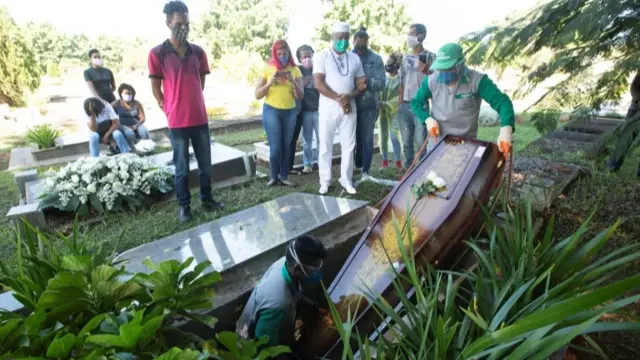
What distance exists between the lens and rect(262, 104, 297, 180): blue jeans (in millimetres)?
3984

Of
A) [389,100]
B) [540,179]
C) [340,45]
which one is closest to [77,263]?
[340,45]

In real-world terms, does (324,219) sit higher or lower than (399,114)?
lower

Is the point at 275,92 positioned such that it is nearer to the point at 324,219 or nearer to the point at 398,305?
the point at 324,219

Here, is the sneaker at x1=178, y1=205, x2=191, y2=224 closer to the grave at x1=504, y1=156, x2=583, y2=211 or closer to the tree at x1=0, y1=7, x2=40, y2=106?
the grave at x1=504, y1=156, x2=583, y2=211

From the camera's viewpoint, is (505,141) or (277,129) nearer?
(505,141)

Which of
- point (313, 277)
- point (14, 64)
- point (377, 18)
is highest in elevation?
point (377, 18)

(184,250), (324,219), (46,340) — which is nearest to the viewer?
(46,340)

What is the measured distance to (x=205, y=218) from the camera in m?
3.43

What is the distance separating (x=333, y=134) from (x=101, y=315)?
9.80 feet

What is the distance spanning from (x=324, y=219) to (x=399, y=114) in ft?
6.91

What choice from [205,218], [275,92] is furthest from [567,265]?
[275,92]

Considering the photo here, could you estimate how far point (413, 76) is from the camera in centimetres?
399

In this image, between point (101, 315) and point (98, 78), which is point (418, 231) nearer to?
point (101, 315)

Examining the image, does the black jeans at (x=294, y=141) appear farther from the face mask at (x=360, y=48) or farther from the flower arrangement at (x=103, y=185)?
the flower arrangement at (x=103, y=185)
